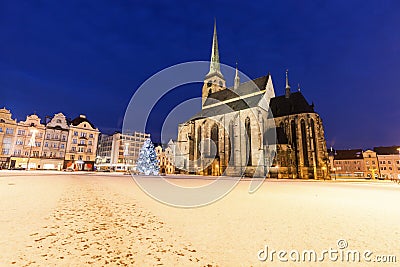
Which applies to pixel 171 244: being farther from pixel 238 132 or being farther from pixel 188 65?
pixel 238 132

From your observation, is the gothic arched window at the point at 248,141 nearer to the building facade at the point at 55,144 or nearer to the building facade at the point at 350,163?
the building facade at the point at 55,144

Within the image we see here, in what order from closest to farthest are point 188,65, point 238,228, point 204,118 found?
point 238,228 → point 188,65 → point 204,118

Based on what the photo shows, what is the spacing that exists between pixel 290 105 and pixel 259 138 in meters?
11.4

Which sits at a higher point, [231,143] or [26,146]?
[231,143]

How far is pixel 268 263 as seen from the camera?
3.11 m

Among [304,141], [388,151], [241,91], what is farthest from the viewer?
[388,151]

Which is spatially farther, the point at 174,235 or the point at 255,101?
the point at 255,101

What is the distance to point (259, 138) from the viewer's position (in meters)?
34.5

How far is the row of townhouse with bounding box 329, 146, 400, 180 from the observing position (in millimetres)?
62156

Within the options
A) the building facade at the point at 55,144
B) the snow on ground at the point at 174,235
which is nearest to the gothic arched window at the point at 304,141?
the snow on ground at the point at 174,235

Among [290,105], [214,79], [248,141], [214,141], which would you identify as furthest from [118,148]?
[290,105]

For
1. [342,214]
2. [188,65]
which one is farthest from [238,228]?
[188,65]

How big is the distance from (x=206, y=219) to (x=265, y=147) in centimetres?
3109

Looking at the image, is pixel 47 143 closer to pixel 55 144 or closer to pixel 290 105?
pixel 55 144
